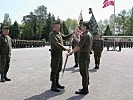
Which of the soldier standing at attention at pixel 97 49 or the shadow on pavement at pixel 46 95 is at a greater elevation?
the soldier standing at attention at pixel 97 49

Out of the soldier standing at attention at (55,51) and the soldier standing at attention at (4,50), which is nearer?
the soldier standing at attention at (55,51)

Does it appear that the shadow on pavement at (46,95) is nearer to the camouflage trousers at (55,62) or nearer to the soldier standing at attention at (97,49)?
the camouflage trousers at (55,62)

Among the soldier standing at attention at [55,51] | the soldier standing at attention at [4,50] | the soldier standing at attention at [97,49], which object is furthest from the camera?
the soldier standing at attention at [97,49]

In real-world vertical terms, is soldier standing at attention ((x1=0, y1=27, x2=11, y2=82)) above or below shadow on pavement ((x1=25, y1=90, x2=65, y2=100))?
above

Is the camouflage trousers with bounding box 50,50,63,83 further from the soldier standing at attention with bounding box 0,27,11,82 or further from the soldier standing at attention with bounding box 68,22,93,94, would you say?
the soldier standing at attention with bounding box 0,27,11,82

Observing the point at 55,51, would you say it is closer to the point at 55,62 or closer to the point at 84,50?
the point at 55,62

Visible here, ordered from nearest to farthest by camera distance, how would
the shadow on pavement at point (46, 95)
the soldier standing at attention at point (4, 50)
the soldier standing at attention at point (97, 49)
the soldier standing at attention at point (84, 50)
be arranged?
the shadow on pavement at point (46, 95) < the soldier standing at attention at point (84, 50) < the soldier standing at attention at point (4, 50) < the soldier standing at attention at point (97, 49)

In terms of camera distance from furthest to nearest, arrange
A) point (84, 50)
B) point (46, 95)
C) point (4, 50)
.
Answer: point (4, 50) → point (84, 50) → point (46, 95)

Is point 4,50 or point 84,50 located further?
point 4,50

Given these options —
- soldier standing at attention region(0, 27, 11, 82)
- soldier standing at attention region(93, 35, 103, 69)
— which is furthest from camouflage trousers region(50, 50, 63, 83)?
soldier standing at attention region(93, 35, 103, 69)

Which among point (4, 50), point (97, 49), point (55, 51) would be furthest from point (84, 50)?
point (97, 49)

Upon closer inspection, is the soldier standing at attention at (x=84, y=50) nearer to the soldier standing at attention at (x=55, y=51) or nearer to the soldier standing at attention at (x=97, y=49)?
the soldier standing at attention at (x=55, y=51)

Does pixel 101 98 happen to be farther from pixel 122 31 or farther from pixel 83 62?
pixel 122 31

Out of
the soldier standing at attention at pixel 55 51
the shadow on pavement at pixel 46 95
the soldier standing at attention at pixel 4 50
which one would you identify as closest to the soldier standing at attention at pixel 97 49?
the soldier standing at attention at pixel 4 50
